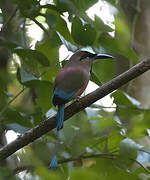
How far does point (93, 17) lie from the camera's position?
7.67 ft

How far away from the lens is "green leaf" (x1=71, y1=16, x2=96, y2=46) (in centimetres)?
202

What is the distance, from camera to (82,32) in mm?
2055

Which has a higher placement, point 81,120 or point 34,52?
point 34,52

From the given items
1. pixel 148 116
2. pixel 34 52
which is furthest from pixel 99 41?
pixel 148 116

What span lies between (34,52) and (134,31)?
188 cm

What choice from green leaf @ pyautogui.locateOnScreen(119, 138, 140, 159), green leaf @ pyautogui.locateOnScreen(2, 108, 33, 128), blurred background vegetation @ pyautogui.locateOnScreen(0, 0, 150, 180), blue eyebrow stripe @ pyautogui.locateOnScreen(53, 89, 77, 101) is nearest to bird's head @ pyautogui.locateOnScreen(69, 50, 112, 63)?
blurred background vegetation @ pyautogui.locateOnScreen(0, 0, 150, 180)

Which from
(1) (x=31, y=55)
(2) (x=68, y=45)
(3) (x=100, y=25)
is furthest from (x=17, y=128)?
(3) (x=100, y=25)

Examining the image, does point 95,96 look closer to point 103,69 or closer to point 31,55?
point 31,55

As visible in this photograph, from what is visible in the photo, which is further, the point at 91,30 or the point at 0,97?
the point at 0,97

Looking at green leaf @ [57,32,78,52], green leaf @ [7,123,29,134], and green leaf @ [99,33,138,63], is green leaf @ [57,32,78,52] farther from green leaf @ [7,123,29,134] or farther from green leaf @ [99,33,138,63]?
green leaf @ [7,123,29,134]

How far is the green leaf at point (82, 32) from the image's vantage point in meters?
2.02

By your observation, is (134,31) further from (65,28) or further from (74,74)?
(65,28)

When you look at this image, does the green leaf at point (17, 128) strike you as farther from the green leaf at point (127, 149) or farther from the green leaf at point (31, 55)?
the green leaf at point (127, 149)

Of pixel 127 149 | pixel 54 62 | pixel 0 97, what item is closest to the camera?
pixel 127 149
